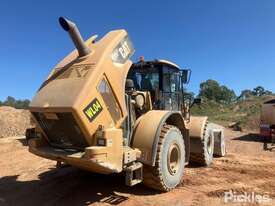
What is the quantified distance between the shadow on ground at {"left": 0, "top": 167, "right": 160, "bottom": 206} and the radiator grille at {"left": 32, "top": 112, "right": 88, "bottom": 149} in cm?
108

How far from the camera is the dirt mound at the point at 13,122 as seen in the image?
19.1 meters

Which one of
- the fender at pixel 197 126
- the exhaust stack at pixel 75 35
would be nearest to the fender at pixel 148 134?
the exhaust stack at pixel 75 35

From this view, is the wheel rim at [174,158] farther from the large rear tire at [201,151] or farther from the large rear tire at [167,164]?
the large rear tire at [201,151]

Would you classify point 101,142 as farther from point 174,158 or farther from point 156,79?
point 156,79

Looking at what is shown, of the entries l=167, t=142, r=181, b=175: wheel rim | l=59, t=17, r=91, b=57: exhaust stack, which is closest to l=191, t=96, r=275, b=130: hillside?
l=167, t=142, r=181, b=175: wheel rim

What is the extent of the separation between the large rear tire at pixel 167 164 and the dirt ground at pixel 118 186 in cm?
20

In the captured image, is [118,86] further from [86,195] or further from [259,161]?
[259,161]

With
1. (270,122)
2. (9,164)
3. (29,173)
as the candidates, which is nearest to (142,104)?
(29,173)

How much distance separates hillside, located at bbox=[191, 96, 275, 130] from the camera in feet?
78.2

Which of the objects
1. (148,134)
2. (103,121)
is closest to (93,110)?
(103,121)

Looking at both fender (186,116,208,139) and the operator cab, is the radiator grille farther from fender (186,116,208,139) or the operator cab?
fender (186,116,208,139)

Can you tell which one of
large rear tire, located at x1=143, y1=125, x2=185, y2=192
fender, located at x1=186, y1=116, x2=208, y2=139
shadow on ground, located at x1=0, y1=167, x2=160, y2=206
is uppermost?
fender, located at x1=186, y1=116, x2=208, y2=139

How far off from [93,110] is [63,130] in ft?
2.55

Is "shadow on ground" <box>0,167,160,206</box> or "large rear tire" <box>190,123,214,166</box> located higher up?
"large rear tire" <box>190,123,214,166</box>
